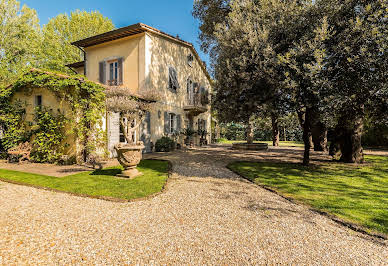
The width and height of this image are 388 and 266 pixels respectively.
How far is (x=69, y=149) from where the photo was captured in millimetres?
Result: 8227

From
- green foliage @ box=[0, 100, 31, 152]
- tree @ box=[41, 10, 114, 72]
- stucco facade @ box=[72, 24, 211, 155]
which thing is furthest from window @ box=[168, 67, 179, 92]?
tree @ box=[41, 10, 114, 72]

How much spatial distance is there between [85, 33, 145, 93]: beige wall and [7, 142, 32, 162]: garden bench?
19.1 feet

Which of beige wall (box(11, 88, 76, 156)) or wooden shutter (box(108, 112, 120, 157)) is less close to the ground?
beige wall (box(11, 88, 76, 156))

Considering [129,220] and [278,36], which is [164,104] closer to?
[278,36]

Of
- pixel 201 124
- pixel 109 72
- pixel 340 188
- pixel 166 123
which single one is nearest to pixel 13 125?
pixel 109 72

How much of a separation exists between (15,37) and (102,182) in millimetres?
22692

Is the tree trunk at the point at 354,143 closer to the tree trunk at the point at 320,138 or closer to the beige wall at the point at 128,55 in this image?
the tree trunk at the point at 320,138

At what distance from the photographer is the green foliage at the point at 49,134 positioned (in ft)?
26.8

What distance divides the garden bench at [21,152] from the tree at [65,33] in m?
15.9

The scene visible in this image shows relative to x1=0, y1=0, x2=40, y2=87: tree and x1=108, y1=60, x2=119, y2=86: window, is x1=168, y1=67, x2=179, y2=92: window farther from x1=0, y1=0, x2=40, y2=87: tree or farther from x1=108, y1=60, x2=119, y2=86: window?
x1=0, y1=0, x2=40, y2=87: tree

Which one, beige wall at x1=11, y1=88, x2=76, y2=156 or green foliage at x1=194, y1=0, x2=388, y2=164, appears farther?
beige wall at x1=11, y1=88, x2=76, y2=156

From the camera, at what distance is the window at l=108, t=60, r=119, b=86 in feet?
41.5

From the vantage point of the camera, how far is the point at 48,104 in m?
8.65

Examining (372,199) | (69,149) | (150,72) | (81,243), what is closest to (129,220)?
(81,243)
